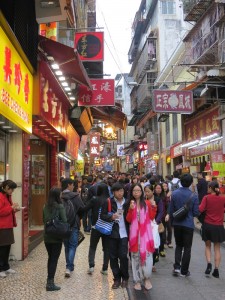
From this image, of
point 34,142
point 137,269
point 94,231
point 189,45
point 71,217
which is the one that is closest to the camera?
point 137,269

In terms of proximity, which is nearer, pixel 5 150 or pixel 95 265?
pixel 95 265

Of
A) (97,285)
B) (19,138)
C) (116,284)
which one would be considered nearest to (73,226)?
(97,285)

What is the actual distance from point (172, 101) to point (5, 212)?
36.8 feet

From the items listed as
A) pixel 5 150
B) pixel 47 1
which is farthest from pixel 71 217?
pixel 47 1

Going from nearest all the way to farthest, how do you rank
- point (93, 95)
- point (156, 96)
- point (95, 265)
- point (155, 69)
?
point (95, 265) → point (93, 95) → point (156, 96) → point (155, 69)

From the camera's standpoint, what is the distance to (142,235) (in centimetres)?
601

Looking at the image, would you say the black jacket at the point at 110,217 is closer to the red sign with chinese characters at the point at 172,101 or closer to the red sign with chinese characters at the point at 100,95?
the red sign with chinese characters at the point at 100,95

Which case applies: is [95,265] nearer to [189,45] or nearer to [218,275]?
[218,275]

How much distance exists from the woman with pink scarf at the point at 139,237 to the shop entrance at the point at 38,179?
7242 millimetres

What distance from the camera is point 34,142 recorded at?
1291cm

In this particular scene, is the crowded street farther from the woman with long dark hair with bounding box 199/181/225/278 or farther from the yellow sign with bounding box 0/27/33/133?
the yellow sign with bounding box 0/27/33/133

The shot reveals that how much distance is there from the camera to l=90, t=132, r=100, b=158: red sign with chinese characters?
3189cm

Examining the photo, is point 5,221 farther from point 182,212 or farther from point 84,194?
point 84,194

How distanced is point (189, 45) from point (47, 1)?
14.3 metres
